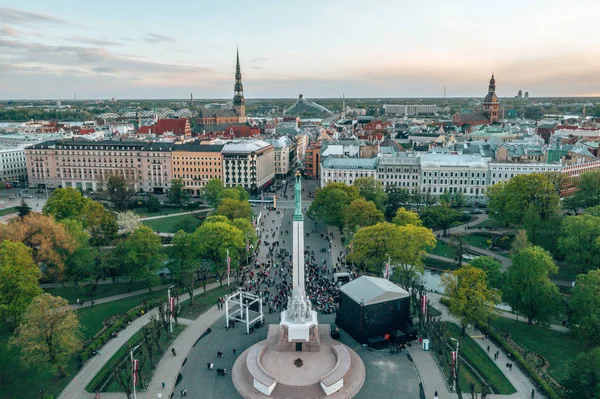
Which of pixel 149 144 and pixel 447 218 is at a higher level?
pixel 149 144

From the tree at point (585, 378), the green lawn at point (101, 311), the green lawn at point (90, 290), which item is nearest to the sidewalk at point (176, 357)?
the green lawn at point (101, 311)

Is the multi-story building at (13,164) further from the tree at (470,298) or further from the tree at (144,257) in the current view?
the tree at (470,298)

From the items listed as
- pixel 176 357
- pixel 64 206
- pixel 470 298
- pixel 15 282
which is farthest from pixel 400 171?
pixel 15 282

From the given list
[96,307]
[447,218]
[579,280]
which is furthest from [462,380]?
[447,218]

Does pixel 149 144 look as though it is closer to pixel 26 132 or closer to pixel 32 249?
pixel 32 249

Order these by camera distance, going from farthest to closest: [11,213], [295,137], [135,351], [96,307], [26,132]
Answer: [26,132], [295,137], [11,213], [96,307], [135,351]

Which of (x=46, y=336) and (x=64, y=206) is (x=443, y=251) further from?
(x=64, y=206)
